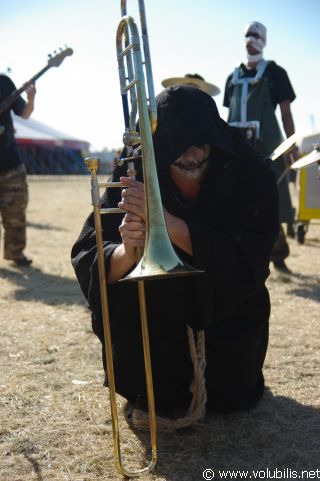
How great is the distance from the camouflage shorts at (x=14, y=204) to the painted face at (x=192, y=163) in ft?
11.7

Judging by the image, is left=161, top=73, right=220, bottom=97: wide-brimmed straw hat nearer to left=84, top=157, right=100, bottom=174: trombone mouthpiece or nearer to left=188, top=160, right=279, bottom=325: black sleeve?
left=188, top=160, right=279, bottom=325: black sleeve

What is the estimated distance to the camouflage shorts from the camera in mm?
5465

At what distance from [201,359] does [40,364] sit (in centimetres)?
116

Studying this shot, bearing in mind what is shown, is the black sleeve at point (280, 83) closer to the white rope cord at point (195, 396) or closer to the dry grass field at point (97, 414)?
the dry grass field at point (97, 414)

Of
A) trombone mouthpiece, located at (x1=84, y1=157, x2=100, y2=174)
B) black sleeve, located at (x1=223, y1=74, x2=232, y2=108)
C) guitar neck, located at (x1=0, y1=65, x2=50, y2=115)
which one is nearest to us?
trombone mouthpiece, located at (x1=84, y1=157, x2=100, y2=174)

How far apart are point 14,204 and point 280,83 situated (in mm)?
2697

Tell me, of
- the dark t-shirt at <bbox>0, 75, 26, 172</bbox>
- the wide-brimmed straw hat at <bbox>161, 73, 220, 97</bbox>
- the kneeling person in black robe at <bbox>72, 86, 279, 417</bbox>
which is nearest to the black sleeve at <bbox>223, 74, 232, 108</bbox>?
the wide-brimmed straw hat at <bbox>161, 73, 220, 97</bbox>

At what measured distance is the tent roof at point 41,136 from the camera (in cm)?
3027

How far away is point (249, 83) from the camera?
4824 millimetres

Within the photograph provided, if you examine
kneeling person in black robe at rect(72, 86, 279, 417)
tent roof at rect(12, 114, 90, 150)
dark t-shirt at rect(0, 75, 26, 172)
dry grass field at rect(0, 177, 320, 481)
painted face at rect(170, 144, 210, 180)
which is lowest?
dry grass field at rect(0, 177, 320, 481)

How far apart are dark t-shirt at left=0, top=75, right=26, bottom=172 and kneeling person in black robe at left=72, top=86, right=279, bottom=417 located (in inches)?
131

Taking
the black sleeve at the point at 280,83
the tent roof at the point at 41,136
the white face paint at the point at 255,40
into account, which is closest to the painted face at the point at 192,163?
the black sleeve at the point at 280,83

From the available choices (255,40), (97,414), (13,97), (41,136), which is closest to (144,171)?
(97,414)

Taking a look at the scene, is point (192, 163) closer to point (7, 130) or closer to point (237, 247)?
point (237, 247)
